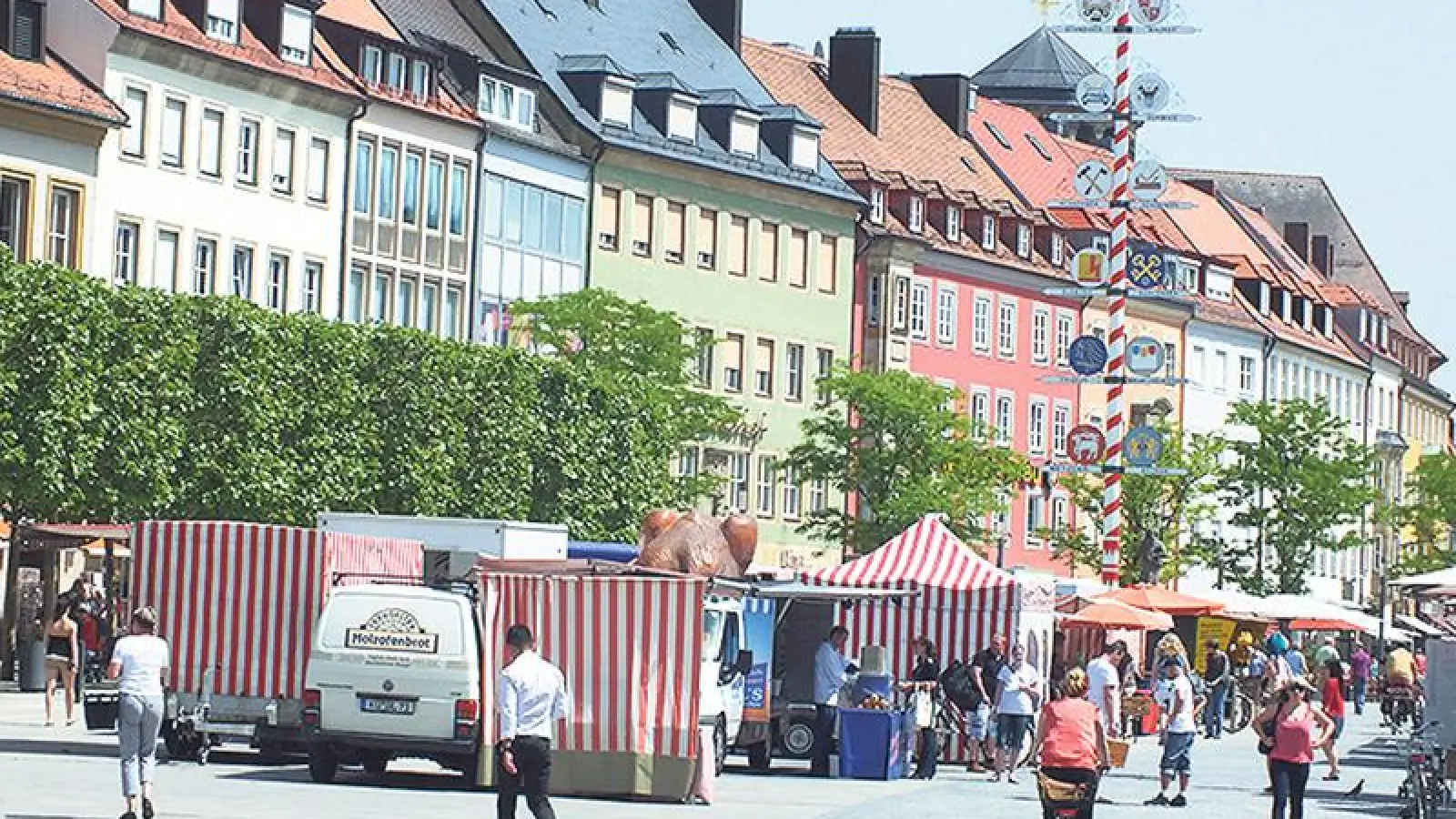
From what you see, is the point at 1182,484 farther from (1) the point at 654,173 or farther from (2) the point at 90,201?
(2) the point at 90,201

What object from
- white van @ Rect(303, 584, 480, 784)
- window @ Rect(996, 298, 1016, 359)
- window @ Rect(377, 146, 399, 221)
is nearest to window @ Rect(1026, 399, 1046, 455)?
window @ Rect(996, 298, 1016, 359)

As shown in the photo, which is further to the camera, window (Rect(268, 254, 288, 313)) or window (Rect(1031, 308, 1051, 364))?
window (Rect(1031, 308, 1051, 364))

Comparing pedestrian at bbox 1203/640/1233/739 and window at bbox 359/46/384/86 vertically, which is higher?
window at bbox 359/46/384/86

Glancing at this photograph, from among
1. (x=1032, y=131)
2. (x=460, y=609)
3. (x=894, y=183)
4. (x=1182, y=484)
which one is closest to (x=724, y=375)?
(x=894, y=183)

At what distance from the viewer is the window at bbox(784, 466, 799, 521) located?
91812 millimetres

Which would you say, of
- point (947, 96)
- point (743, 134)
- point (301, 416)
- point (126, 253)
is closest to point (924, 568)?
point (301, 416)

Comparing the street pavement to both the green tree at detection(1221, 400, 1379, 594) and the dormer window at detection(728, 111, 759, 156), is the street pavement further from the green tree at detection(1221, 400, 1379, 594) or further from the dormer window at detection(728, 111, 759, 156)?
the green tree at detection(1221, 400, 1379, 594)

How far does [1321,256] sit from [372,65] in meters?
77.5

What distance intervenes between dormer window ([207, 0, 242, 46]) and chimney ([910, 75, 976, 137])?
38900 millimetres

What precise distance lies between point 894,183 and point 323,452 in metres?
38.9

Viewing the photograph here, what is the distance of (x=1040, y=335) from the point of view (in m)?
106

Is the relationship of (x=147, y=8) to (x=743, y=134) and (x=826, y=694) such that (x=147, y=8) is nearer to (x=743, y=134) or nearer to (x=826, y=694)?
(x=743, y=134)

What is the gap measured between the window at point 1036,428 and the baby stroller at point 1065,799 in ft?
264

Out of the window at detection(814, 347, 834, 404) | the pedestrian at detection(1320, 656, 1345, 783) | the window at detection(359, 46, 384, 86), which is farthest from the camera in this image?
the window at detection(814, 347, 834, 404)
